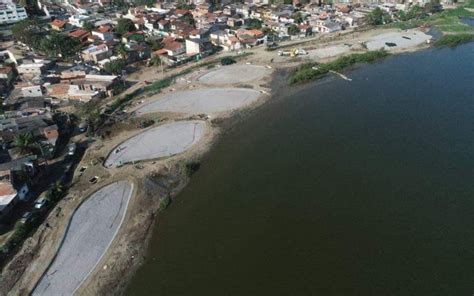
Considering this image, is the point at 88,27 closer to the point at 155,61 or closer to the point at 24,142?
the point at 155,61

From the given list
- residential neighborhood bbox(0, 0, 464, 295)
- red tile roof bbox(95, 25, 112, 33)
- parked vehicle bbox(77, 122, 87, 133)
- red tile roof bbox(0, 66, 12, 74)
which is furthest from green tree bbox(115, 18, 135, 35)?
parked vehicle bbox(77, 122, 87, 133)

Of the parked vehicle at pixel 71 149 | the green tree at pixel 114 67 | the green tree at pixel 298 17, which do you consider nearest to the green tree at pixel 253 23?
the green tree at pixel 298 17

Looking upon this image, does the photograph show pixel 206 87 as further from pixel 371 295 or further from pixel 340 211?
pixel 371 295

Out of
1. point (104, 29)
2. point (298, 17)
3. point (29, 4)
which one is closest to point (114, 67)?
point (104, 29)

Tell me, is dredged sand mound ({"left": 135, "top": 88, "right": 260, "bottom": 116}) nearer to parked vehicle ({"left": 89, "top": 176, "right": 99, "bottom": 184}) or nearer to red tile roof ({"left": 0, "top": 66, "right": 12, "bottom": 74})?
parked vehicle ({"left": 89, "top": 176, "right": 99, "bottom": 184})

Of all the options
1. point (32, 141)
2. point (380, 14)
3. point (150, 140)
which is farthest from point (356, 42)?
point (32, 141)

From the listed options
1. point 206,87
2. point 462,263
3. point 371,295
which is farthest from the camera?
point 206,87
